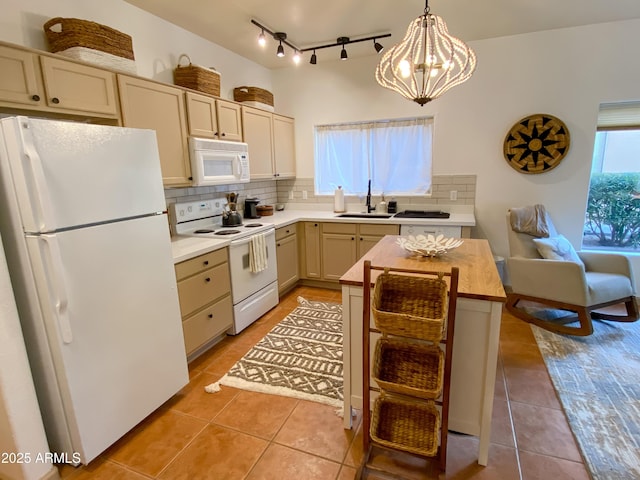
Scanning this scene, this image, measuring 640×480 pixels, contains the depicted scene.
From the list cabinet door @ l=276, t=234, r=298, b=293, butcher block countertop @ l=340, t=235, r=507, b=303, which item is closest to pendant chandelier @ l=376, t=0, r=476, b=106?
butcher block countertop @ l=340, t=235, r=507, b=303

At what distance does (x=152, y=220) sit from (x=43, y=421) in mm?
1119

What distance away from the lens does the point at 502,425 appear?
1859mm

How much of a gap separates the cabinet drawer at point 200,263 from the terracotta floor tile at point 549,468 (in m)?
2.18

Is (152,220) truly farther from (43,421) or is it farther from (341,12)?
(341,12)

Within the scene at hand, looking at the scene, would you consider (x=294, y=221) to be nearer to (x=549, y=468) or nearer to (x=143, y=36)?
(x=143, y=36)

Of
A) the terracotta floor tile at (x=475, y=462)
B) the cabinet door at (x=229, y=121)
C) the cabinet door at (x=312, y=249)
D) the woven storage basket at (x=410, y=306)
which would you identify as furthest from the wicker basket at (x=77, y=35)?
the terracotta floor tile at (x=475, y=462)

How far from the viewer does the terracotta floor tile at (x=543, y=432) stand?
1684 mm

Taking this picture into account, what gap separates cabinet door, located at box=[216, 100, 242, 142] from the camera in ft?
9.97

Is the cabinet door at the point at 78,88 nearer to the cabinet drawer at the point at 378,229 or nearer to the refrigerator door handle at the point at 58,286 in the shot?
Result: the refrigerator door handle at the point at 58,286

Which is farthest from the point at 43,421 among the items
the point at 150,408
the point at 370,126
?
the point at 370,126

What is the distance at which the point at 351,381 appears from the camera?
1.86 m

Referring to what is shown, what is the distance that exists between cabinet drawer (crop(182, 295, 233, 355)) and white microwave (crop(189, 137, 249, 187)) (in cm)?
103

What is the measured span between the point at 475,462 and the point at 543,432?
1.55ft

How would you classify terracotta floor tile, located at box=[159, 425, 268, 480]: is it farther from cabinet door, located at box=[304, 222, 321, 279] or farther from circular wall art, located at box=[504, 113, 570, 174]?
circular wall art, located at box=[504, 113, 570, 174]
